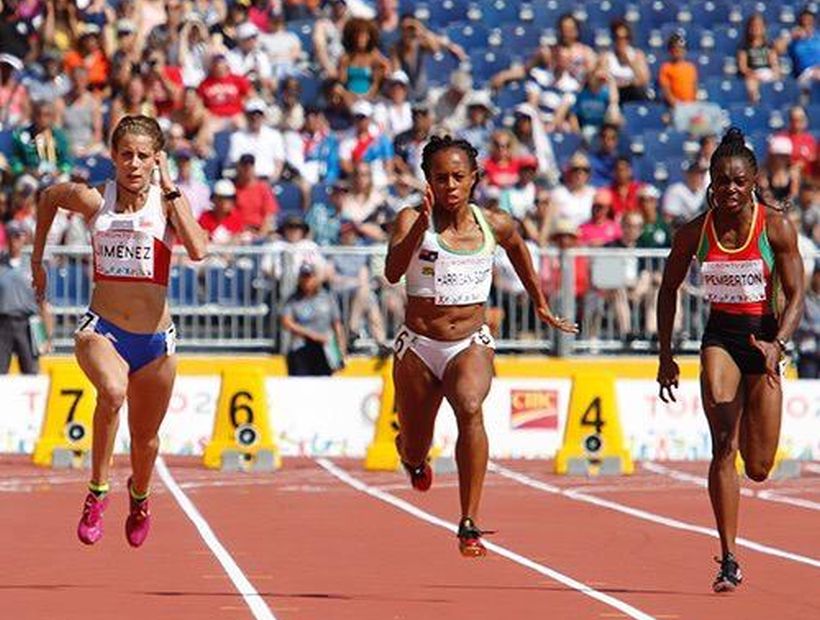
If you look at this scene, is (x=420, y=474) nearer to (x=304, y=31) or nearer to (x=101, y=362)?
(x=101, y=362)

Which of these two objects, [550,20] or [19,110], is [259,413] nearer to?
[19,110]

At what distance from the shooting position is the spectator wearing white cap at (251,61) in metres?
29.0

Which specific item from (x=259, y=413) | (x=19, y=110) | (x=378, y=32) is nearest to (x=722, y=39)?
(x=378, y=32)

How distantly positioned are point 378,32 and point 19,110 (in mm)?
4456

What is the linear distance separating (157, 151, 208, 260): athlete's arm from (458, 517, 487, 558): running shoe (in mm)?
1854

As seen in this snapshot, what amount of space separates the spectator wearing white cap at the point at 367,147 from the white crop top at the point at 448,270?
45.7 feet

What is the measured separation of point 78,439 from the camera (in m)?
22.8

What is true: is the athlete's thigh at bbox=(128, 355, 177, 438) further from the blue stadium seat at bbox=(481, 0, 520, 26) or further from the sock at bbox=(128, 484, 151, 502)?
the blue stadium seat at bbox=(481, 0, 520, 26)

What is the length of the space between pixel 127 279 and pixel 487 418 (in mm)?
11371

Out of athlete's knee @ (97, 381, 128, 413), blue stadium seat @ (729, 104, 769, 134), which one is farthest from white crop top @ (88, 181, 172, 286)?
blue stadium seat @ (729, 104, 769, 134)

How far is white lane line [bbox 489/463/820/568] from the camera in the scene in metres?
14.8

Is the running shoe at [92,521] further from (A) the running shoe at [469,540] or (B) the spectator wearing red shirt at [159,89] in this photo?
(B) the spectator wearing red shirt at [159,89]

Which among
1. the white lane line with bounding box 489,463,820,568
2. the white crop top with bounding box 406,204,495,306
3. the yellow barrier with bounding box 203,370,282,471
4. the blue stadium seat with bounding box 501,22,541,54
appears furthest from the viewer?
the blue stadium seat with bounding box 501,22,541,54

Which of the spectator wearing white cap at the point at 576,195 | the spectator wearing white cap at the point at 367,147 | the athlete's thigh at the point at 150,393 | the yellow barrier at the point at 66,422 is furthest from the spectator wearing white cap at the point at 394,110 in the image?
the athlete's thigh at the point at 150,393
